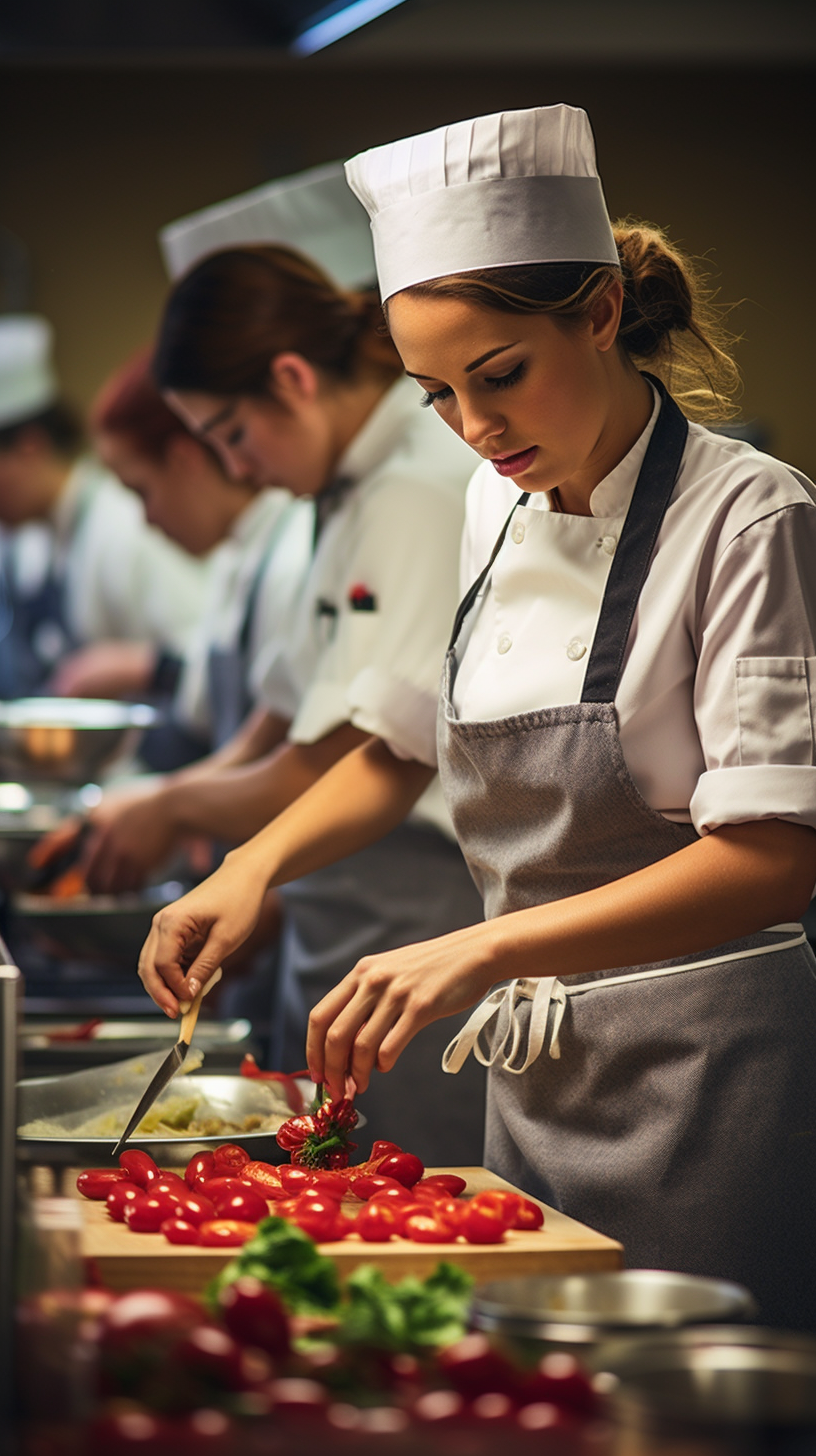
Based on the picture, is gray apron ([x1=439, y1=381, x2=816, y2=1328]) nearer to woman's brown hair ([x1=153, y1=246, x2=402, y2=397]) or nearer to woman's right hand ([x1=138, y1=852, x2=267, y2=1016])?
woman's right hand ([x1=138, y1=852, x2=267, y2=1016])

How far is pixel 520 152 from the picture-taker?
4.27ft

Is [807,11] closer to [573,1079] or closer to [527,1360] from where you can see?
[573,1079]

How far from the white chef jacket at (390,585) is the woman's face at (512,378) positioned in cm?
45

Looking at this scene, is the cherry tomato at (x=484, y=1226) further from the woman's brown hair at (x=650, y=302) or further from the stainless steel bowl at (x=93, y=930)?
the stainless steel bowl at (x=93, y=930)

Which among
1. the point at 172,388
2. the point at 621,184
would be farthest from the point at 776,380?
the point at 172,388

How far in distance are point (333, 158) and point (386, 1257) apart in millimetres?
5601

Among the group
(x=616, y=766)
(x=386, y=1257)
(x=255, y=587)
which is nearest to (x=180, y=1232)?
(x=386, y=1257)

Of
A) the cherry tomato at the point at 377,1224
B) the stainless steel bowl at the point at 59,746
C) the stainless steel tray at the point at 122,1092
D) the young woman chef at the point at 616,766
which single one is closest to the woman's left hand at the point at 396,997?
the young woman chef at the point at 616,766

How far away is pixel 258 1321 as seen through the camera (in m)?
0.74

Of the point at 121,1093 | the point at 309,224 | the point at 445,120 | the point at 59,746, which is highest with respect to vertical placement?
the point at 445,120

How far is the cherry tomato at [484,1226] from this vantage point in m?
1.05

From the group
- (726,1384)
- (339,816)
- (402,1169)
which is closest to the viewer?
(726,1384)

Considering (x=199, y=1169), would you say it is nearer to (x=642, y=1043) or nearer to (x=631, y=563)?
(x=642, y=1043)

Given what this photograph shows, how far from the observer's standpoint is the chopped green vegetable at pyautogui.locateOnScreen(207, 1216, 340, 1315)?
840 mm
